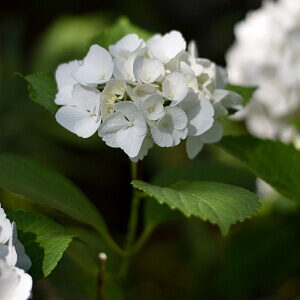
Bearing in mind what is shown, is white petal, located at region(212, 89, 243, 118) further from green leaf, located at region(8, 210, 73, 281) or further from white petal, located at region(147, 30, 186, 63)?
green leaf, located at region(8, 210, 73, 281)

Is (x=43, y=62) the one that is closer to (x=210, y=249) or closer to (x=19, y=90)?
(x=19, y=90)

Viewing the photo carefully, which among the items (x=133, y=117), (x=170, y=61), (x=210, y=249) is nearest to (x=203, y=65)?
(x=170, y=61)

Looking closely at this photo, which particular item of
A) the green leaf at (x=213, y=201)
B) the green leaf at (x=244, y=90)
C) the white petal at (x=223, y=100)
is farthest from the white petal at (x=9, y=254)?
the green leaf at (x=244, y=90)

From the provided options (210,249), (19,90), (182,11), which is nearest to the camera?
(210,249)

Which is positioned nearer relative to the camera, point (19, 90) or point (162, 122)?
point (162, 122)

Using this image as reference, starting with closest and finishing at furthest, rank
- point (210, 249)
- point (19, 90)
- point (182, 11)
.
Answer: point (210, 249)
point (19, 90)
point (182, 11)

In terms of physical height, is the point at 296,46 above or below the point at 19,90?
above

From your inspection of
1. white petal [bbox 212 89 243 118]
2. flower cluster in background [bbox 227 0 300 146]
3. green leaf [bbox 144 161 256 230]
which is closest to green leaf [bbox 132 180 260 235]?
white petal [bbox 212 89 243 118]
